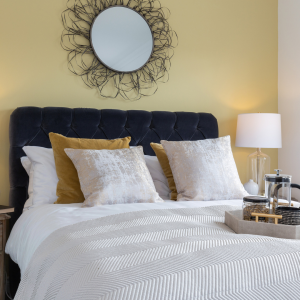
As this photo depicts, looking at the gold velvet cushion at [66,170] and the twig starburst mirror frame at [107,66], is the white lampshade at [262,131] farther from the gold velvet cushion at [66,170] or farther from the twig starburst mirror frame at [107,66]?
the gold velvet cushion at [66,170]

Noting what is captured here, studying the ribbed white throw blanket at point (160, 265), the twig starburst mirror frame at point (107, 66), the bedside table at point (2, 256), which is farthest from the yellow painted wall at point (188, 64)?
the ribbed white throw blanket at point (160, 265)

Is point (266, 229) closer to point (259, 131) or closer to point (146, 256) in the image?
point (146, 256)

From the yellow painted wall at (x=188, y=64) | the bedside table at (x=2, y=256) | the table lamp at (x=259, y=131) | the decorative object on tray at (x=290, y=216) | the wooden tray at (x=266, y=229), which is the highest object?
the yellow painted wall at (x=188, y=64)

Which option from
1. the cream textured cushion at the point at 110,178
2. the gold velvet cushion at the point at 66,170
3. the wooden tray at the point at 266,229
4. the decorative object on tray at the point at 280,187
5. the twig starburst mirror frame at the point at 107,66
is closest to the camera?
the wooden tray at the point at 266,229

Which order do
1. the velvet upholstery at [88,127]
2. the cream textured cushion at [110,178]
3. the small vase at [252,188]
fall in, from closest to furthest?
the cream textured cushion at [110,178] → the velvet upholstery at [88,127] → the small vase at [252,188]

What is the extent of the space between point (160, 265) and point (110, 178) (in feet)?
3.49

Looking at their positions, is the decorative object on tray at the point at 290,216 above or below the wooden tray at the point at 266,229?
above

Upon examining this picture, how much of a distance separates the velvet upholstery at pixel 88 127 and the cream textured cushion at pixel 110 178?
1.43 feet

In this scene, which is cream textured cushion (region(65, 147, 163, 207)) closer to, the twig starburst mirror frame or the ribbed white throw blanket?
the ribbed white throw blanket

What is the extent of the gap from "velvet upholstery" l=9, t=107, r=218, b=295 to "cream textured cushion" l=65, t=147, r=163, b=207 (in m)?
0.44

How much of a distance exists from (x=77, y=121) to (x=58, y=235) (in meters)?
1.28

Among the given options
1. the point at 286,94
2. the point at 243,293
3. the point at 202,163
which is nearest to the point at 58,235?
the point at 243,293

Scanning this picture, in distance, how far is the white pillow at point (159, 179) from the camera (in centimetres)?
236

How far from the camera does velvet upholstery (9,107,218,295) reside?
7.48 ft
